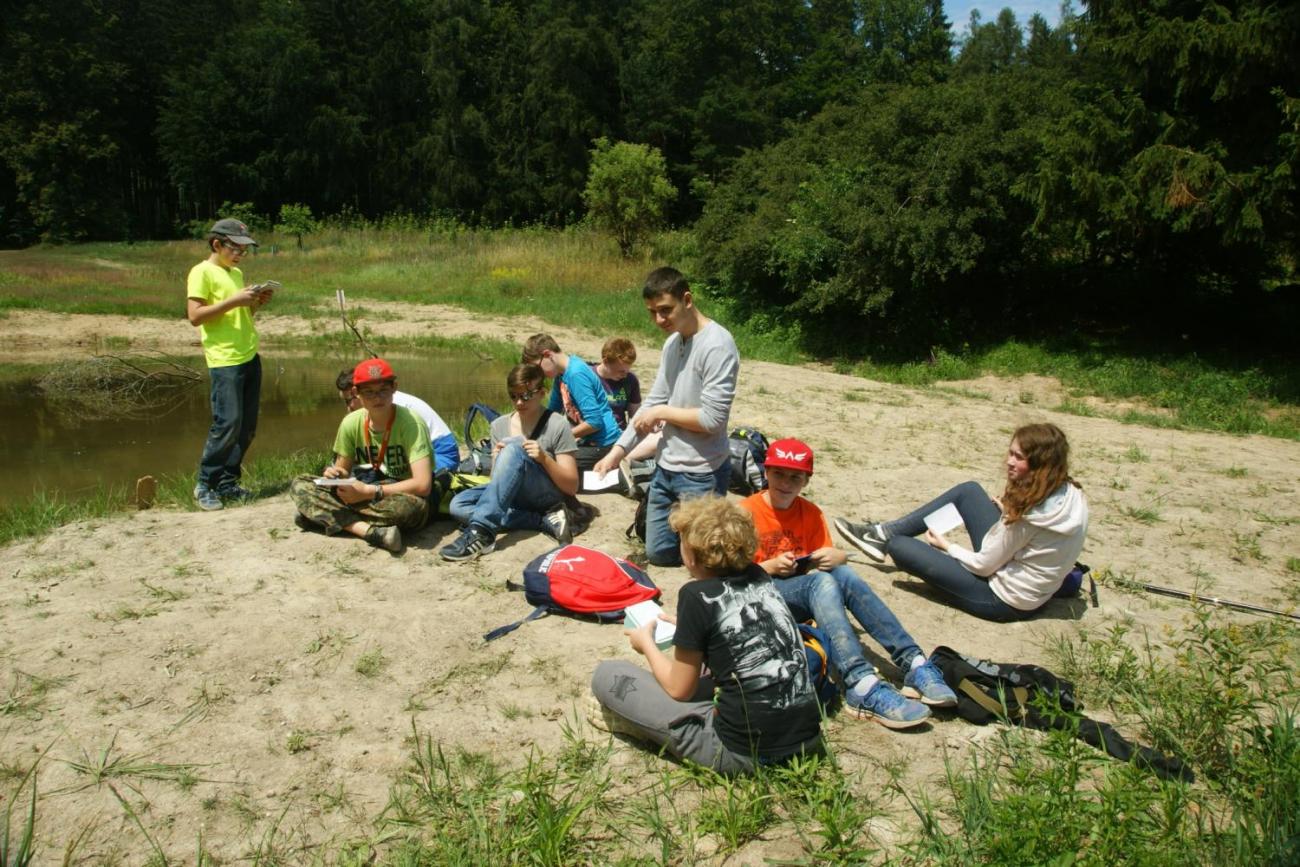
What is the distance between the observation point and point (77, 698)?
4.10m

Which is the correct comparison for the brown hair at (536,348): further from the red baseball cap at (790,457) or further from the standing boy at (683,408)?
the red baseball cap at (790,457)

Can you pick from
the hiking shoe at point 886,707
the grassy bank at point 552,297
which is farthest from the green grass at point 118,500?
the grassy bank at point 552,297

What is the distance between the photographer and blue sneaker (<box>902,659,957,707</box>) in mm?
4012

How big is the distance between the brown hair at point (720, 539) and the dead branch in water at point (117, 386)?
408 inches

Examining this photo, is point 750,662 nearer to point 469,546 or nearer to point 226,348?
point 469,546

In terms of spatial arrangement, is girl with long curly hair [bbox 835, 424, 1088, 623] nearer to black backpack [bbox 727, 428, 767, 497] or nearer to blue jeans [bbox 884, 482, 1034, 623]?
blue jeans [bbox 884, 482, 1034, 623]

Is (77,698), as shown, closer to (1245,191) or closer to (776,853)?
(776,853)

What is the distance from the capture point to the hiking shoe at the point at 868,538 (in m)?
5.74

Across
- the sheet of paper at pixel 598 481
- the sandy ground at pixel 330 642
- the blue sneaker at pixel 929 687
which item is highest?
the blue sneaker at pixel 929 687

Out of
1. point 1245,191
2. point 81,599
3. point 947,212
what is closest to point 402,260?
point 947,212

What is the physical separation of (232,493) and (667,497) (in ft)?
11.7

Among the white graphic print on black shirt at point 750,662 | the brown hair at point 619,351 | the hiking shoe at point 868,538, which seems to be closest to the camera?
the white graphic print on black shirt at point 750,662

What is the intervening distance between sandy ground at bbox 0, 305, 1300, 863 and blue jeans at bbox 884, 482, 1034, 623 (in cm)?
11

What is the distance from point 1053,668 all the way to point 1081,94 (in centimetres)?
1489
